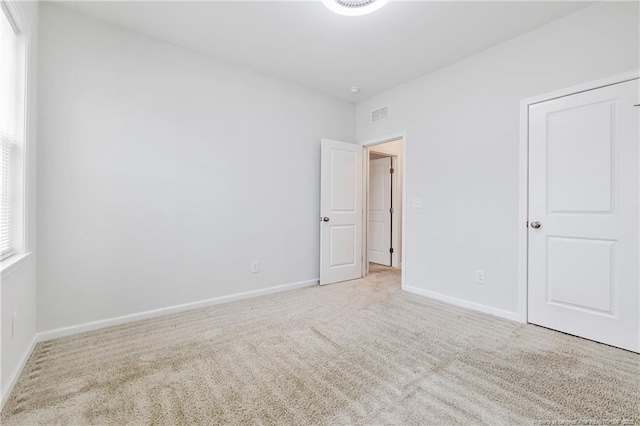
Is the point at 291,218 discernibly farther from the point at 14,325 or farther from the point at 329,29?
the point at 14,325

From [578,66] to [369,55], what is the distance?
180cm

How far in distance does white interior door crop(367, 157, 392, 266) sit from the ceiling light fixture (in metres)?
3.46

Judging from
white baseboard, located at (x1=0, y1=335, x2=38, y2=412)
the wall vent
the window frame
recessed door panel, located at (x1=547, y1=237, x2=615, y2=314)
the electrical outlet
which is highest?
the wall vent

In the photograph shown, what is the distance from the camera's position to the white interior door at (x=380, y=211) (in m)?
5.46

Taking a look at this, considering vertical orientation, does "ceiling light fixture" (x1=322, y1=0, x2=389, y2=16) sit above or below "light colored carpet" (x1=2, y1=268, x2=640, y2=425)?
above

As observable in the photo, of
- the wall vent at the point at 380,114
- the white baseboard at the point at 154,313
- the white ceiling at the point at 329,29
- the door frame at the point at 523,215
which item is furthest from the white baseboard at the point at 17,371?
the wall vent at the point at 380,114

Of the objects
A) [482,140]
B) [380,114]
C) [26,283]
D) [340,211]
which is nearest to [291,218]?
[340,211]

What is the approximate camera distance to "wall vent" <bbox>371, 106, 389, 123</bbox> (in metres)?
3.99

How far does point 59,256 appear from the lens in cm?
234

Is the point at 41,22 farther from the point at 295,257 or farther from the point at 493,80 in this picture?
the point at 493,80

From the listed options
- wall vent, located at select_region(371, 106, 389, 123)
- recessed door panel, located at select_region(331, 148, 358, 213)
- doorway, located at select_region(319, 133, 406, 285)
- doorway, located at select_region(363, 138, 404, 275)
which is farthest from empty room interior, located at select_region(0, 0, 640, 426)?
doorway, located at select_region(363, 138, 404, 275)

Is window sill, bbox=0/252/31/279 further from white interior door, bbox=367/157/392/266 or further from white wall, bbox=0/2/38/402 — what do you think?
white interior door, bbox=367/157/392/266

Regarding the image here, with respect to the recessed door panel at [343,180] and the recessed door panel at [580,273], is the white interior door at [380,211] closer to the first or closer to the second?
the recessed door panel at [343,180]

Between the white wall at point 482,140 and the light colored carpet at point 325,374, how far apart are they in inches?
24.4
